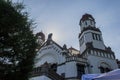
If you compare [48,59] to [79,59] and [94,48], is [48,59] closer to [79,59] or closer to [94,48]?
[79,59]

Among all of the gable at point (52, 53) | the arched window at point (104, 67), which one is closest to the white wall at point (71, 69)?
the gable at point (52, 53)

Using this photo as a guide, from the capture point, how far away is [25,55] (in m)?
10.6

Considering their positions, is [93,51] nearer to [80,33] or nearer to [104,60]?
[104,60]

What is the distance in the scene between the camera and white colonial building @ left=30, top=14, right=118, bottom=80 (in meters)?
24.7

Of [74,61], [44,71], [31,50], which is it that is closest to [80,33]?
[74,61]

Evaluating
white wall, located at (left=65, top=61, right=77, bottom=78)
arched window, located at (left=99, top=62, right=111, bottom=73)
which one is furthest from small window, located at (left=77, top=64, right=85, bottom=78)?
A: arched window, located at (left=99, top=62, right=111, bottom=73)

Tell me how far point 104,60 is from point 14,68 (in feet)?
67.9

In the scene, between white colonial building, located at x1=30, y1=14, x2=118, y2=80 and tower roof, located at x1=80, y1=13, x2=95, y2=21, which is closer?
white colonial building, located at x1=30, y1=14, x2=118, y2=80

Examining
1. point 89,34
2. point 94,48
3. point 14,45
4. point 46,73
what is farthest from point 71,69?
point 14,45

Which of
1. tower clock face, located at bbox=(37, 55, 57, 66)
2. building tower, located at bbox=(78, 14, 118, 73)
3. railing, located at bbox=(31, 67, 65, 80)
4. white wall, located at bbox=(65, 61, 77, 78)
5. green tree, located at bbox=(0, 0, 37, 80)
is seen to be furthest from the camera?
tower clock face, located at bbox=(37, 55, 57, 66)

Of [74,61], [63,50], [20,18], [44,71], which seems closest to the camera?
[20,18]

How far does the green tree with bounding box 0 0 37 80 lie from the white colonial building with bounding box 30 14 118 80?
12.9 meters

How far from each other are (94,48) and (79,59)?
3.34m

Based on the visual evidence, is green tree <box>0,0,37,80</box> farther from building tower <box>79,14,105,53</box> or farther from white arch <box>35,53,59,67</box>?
building tower <box>79,14,105,53</box>
